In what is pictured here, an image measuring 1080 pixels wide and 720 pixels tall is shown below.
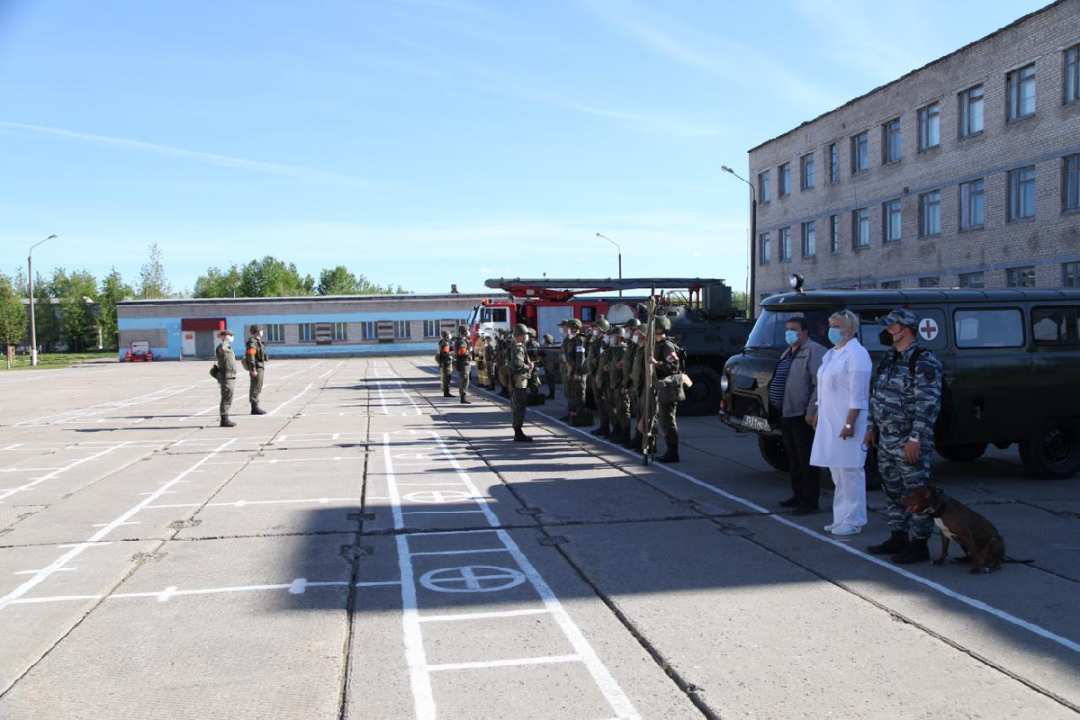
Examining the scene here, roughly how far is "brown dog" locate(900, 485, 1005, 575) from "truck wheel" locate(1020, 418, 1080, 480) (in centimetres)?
432

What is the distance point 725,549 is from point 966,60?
3038 centimetres

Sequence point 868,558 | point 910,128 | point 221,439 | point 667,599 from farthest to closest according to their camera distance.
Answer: point 910,128
point 221,439
point 868,558
point 667,599

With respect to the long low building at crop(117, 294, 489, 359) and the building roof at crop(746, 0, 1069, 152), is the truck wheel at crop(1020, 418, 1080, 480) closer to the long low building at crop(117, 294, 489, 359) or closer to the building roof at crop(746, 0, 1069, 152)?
the building roof at crop(746, 0, 1069, 152)

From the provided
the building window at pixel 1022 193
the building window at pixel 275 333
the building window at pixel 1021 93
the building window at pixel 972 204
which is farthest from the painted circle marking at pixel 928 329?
the building window at pixel 275 333

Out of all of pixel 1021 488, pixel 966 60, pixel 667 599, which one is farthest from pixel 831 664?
pixel 966 60

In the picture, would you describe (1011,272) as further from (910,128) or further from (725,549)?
(725,549)

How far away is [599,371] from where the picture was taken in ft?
49.1

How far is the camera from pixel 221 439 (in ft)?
50.7

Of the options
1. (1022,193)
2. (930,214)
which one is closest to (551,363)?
(1022,193)

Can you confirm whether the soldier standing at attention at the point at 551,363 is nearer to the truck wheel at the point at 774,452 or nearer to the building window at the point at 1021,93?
the truck wheel at the point at 774,452

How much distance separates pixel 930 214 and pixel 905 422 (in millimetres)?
30709

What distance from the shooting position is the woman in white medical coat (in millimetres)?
7344

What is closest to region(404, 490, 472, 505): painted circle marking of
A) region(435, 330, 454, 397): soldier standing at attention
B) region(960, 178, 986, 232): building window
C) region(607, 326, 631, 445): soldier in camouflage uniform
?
region(607, 326, 631, 445): soldier in camouflage uniform

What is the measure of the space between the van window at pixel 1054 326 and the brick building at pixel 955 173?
64.1 feet
